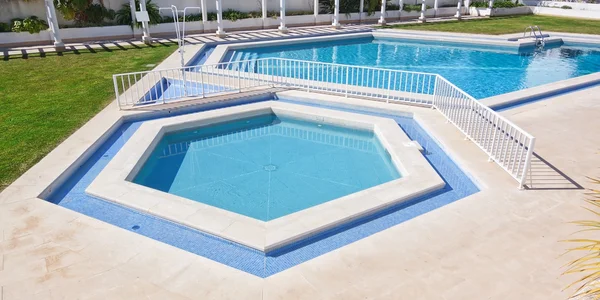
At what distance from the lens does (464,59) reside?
18.1 metres

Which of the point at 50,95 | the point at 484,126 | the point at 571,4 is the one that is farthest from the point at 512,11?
the point at 50,95

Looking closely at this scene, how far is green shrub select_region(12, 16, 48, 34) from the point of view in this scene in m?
17.4

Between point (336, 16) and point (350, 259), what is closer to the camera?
point (350, 259)

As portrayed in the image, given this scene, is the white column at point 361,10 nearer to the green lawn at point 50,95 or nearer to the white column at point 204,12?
the white column at point 204,12

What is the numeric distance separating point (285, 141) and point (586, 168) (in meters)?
5.76

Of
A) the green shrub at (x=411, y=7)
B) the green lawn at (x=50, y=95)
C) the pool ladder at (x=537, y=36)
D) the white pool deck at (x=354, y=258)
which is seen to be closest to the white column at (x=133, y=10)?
the green lawn at (x=50, y=95)

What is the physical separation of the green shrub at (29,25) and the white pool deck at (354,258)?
1328 cm

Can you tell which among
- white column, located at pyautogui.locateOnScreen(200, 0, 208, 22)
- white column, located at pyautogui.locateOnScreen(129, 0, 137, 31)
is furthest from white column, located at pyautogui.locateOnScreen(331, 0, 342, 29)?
white column, located at pyautogui.locateOnScreen(129, 0, 137, 31)

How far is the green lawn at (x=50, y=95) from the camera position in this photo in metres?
8.15

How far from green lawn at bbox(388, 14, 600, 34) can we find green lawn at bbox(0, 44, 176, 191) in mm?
15424

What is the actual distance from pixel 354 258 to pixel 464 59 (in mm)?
15404

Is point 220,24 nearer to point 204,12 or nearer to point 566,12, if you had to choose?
point 204,12

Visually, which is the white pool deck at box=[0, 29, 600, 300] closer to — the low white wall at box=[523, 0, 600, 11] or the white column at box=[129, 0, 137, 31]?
the white column at box=[129, 0, 137, 31]

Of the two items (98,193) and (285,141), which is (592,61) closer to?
(285,141)
